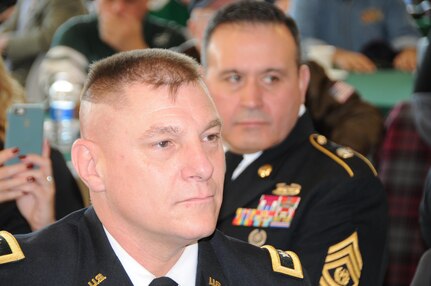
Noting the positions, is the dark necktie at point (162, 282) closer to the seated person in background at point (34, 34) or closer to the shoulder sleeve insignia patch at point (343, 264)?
the shoulder sleeve insignia patch at point (343, 264)

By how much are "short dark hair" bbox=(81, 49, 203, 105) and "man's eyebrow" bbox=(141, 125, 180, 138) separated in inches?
2.8

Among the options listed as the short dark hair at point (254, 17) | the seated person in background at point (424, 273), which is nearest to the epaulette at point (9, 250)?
the seated person in background at point (424, 273)

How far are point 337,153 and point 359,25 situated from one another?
315 centimetres

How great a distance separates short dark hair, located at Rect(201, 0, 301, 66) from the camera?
9.74 ft

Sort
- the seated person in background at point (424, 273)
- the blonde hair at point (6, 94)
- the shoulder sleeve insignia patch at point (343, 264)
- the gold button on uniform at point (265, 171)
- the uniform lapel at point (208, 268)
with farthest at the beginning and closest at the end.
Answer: the blonde hair at point (6, 94) → the gold button on uniform at point (265, 171) → the shoulder sleeve insignia patch at point (343, 264) → the seated person in background at point (424, 273) → the uniform lapel at point (208, 268)

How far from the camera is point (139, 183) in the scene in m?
1.77

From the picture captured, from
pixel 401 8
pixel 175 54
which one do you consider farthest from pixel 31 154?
pixel 401 8

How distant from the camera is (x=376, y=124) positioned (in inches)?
167

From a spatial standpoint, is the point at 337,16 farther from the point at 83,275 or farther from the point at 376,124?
the point at 83,275

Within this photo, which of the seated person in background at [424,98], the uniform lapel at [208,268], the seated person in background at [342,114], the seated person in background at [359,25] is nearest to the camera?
the uniform lapel at [208,268]

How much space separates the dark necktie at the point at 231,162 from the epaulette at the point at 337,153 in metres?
0.23

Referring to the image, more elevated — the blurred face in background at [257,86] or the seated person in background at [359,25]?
the blurred face in background at [257,86]

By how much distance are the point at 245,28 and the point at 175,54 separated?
43.0 inches

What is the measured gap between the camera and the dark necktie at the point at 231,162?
2.96 meters
